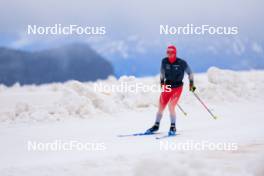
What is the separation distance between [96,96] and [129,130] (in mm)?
2623

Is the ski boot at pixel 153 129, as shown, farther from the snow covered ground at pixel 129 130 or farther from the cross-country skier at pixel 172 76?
the cross-country skier at pixel 172 76

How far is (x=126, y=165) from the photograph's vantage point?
4.49m

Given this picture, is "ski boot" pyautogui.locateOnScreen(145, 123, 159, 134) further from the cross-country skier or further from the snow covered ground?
the cross-country skier

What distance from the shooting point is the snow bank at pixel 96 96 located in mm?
8984

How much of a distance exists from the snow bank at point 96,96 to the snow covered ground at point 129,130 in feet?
0.06

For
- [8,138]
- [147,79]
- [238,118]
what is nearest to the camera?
[8,138]

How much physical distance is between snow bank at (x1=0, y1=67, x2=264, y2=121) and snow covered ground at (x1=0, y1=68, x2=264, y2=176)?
0.06 ft

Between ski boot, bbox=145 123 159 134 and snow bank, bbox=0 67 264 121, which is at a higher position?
snow bank, bbox=0 67 264 121

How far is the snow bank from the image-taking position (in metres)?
8.98

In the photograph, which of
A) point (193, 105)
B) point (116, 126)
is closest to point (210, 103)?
point (193, 105)

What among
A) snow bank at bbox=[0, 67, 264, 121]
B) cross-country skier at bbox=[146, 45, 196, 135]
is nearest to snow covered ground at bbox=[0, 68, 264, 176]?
snow bank at bbox=[0, 67, 264, 121]

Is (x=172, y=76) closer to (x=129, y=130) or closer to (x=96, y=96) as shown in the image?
(x=129, y=130)

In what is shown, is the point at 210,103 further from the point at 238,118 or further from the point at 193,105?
the point at 238,118

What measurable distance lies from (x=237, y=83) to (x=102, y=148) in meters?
7.76
